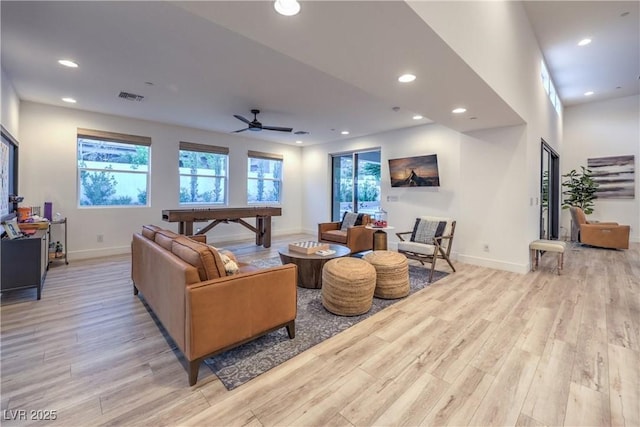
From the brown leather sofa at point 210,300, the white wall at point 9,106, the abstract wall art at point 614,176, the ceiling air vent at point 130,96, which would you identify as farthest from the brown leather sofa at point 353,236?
the abstract wall art at point 614,176

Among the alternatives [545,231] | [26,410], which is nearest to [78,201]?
[26,410]

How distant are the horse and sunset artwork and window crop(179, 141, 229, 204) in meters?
3.98

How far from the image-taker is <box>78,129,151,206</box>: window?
5.16 metres

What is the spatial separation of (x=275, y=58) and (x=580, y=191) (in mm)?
8003

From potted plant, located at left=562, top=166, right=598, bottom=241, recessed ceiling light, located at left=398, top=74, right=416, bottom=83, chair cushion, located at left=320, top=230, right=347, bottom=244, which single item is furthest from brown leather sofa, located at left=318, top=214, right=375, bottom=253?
potted plant, located at left=562, top=166, right=598, bottom=241

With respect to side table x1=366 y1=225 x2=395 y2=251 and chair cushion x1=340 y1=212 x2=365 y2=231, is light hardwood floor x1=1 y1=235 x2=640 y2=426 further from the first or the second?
chair cushion x1=340 y1=212 x2=365 y2=231

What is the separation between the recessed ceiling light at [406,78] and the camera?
2654 mm

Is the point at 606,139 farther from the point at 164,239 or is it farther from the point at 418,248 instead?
the point at 164,239

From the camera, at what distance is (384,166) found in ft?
21.7

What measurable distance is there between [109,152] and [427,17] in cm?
585

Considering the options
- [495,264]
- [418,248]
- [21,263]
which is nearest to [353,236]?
[418,248]

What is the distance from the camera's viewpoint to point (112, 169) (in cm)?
541

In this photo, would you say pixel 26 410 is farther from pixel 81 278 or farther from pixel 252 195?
pixel 252 195

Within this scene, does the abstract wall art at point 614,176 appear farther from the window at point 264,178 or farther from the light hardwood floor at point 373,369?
the window at point 264,178
